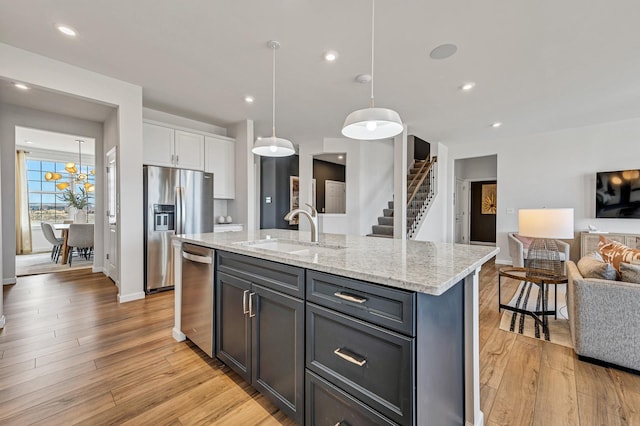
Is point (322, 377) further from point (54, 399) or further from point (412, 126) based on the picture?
point (412, 126)

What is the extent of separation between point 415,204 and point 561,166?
2730mm

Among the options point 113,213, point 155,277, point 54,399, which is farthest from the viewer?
point 113,213

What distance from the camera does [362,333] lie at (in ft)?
3.67

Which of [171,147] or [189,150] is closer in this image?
[171,147]

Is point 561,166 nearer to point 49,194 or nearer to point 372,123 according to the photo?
point 372,123

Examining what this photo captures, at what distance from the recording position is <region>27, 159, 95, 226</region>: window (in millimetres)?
6559

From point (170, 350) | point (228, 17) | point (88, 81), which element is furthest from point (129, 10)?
point (170, 350)

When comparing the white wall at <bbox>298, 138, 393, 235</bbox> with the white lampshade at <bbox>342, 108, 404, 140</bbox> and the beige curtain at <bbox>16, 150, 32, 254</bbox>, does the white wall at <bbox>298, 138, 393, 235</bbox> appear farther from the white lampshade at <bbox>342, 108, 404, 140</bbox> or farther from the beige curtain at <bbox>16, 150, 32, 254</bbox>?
the beige curtain at <bbox>16, 150, 32, 254</bbox>

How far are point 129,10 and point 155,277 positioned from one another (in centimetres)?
291

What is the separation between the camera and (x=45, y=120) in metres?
4.21

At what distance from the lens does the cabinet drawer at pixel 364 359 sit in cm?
100

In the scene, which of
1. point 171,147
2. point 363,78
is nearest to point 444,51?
A: point 363,78

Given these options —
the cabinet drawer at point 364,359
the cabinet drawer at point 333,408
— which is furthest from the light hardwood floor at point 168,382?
the cabinet drawer at point 364,359

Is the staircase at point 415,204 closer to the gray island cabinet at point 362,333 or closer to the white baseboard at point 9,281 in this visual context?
the gray island cabinet at point 362,333
